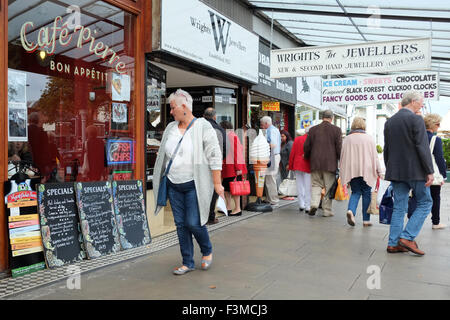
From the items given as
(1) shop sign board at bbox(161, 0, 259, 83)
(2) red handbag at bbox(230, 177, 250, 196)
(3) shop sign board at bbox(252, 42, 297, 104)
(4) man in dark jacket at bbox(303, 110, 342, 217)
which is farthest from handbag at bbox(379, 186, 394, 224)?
(3) shop sign board at bbox(252, 42, 297, 104)

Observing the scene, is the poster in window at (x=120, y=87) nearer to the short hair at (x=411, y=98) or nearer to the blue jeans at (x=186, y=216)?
the blue jeans at (x=186, y=216)

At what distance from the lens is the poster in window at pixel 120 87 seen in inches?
234

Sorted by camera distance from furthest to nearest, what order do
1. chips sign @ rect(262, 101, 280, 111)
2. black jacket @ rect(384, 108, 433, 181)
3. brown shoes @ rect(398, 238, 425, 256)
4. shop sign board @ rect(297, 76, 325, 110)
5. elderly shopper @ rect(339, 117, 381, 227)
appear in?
shop sign board @ rect(297, 76, 325, 110) < chips sign @ rect(262, 101, 280, 111) < elderly shopper @ rect(339, 117, 381, 227) < brown shoes @ rect(398, 238, 425, 256) < black jacket @ rect(384, 108, 433, 181)

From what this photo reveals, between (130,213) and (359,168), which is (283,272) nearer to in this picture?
(130,213)

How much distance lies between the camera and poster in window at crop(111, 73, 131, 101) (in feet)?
19.5

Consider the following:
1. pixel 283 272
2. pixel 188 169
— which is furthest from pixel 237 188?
pixel 188 169

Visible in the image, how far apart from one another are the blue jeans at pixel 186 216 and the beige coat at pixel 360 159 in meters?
3.47

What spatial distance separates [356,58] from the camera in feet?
25.3

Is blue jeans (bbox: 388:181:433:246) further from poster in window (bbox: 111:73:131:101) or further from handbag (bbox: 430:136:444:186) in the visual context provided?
poster in window (bbox: 111:73:131:101)

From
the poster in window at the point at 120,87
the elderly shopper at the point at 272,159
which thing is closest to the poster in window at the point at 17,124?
the poster in window at the point at 120,87

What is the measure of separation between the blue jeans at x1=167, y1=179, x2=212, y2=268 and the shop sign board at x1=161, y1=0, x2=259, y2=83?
2.53 metres

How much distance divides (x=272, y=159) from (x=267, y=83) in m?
2.14

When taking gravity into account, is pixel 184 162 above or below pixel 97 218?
above

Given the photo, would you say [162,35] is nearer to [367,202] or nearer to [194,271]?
[194,271]
